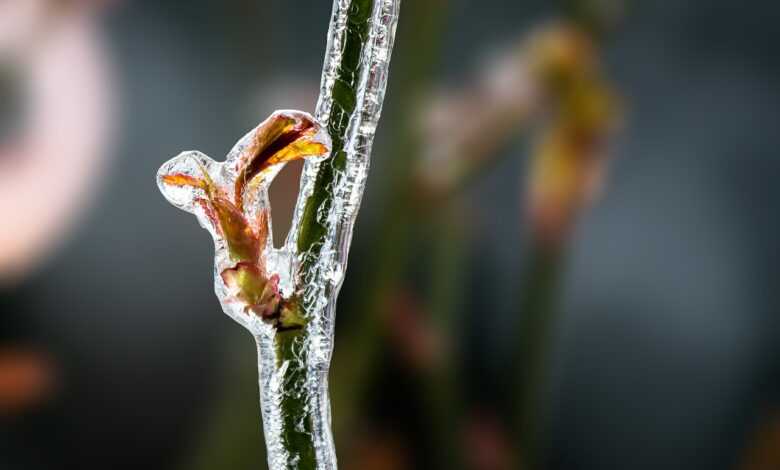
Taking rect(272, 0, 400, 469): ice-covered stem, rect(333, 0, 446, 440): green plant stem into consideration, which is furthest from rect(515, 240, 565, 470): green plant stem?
rect(272, 0, 400, 469): ice-covered stem

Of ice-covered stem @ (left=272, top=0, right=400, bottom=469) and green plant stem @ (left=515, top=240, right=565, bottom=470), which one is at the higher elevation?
ice-covered stem @ (left=272, top=0, right=400, bottom=469)

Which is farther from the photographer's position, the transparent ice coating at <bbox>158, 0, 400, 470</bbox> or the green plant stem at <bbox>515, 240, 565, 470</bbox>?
the green plant stem at <bbox>515, 240, 565, 470</bbox>

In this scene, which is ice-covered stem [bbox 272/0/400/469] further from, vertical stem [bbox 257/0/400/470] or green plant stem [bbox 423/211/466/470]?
green plant stem [bbox 423/211/466/470]

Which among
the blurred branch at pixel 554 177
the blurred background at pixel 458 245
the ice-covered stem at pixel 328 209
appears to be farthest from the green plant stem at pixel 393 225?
the ice-covered stem at pixel 328 209

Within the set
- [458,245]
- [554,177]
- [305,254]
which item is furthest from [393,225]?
[305,254]

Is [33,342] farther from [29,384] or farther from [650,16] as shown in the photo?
[650,16]

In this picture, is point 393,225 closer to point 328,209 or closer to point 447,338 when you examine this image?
point 447,338

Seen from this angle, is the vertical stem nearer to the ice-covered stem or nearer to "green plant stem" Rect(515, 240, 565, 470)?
the ice-covered stem

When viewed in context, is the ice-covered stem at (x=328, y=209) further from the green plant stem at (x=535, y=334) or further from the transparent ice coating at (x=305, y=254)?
the green plant stem at (x=535, y=334)
